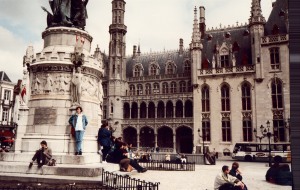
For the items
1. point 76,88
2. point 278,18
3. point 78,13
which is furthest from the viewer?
point 278,18

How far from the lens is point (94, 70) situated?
14.5 metres

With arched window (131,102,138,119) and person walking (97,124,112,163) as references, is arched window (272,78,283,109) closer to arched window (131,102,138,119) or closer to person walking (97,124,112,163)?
arched window (131,102,138,119)

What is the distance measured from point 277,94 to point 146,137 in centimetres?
2377

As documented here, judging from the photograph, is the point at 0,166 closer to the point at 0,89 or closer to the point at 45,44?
the point at 45,44

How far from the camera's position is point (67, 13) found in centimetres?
1491

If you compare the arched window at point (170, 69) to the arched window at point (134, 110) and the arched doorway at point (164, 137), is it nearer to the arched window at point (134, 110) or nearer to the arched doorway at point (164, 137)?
the arched window at point (134, 110)

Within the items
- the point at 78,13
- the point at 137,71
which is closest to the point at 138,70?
the point at 137,71

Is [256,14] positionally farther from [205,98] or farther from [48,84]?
[48,84]

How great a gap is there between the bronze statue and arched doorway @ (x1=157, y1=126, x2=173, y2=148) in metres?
38.1

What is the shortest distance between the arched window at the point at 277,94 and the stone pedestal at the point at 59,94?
33.0 meters

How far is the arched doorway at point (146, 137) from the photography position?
52.7 metres

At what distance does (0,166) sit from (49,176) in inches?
99.1

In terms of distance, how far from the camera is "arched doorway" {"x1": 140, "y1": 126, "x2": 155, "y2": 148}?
5275 cm

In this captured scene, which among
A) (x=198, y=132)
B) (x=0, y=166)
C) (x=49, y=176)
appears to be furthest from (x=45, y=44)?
(x=198, y=132)
